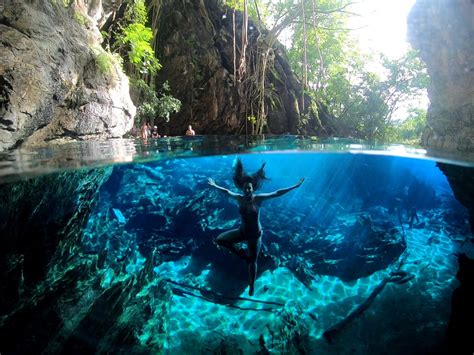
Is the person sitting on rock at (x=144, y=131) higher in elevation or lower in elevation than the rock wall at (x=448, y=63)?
lower

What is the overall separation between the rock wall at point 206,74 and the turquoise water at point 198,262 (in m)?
5.70

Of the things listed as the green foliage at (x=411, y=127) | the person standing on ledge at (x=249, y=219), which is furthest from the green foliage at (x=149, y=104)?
the green foliage at (x=411, y=127)

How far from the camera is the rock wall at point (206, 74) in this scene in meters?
16.0

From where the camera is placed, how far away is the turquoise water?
607 centimetres

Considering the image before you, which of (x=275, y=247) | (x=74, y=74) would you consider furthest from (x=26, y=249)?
(x=275, y=247)

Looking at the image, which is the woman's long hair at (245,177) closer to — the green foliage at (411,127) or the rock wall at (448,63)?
the rock wall at (448,63)

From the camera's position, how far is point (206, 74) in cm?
1650

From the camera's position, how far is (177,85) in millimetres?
15953

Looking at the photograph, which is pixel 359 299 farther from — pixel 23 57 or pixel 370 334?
pixel 23 57

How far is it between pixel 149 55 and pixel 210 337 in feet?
38.5

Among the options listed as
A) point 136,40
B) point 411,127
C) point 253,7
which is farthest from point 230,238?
point 411,127

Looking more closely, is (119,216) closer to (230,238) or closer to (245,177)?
(230,238)

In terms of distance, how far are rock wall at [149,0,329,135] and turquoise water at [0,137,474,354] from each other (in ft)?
18.7

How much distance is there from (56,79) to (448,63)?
16.2 meters
